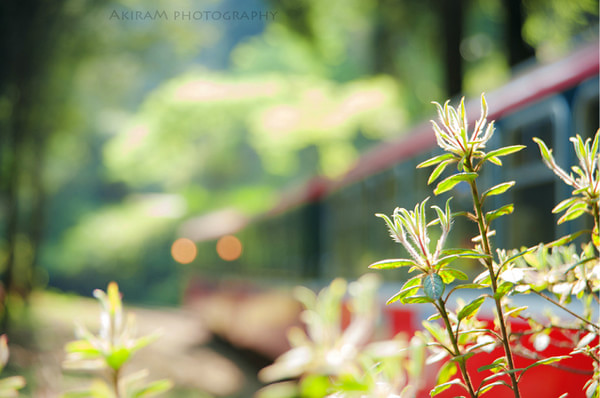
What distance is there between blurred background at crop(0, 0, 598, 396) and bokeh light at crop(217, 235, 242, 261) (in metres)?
0.07

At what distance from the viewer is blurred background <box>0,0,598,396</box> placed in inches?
394

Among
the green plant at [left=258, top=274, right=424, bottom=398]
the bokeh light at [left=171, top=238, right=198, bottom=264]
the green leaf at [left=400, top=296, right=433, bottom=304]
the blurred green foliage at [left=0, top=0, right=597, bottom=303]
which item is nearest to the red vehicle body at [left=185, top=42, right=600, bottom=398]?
the green leaf at [left=400, top=296, right=433, bottom=304]

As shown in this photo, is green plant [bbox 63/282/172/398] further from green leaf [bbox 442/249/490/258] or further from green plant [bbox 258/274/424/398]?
green leaf [bbox 442/249/490/258]

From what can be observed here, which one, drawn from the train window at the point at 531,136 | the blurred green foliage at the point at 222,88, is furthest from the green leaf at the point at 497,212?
the blurred green foliage at the point at 222,88

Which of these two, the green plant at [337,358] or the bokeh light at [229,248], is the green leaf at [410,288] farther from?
the bokeh light at [229,248]

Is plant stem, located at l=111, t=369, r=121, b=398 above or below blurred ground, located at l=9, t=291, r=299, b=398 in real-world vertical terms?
above

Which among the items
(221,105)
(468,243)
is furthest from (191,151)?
(468,243)

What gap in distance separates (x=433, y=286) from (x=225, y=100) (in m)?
17.4

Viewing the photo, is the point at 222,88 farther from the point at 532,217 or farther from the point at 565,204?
the point at 565,204

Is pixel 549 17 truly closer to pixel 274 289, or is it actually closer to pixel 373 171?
pixel 373 171

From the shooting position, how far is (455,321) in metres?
1.12

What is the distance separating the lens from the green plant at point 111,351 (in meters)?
0.88

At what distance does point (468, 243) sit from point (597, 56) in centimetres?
128

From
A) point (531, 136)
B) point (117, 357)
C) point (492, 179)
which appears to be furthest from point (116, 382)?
point (492, 179)
